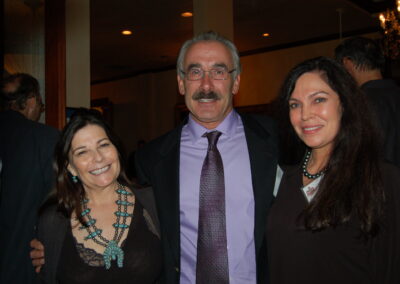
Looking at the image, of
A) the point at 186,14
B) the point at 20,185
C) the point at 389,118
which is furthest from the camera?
the point at 186,14

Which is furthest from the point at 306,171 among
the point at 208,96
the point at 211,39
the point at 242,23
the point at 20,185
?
the point at 242,23

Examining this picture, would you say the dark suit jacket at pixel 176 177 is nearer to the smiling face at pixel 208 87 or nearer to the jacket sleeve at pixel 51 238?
A: the smiling face at pixel 208 87

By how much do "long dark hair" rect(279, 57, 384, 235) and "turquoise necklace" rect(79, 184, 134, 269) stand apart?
0.85 metres

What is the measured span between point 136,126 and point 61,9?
317 inches

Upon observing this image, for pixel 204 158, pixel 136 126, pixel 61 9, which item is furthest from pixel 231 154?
pixel 136 126

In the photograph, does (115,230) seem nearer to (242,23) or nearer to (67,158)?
(67,158)

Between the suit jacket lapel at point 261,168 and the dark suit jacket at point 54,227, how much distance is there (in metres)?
0.50

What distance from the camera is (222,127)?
2121mm

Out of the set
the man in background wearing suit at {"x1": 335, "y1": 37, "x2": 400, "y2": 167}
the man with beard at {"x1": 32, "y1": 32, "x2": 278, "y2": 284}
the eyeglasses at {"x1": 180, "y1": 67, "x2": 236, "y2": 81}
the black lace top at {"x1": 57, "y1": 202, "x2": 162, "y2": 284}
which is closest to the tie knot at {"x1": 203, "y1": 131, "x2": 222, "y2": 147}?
the man with beard at {"x1": 32, "y1": 32, "x2": 278, "y2": 284}

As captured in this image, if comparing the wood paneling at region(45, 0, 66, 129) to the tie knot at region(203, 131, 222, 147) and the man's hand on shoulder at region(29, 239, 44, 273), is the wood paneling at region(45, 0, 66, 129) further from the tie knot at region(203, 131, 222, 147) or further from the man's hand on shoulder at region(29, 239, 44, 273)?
the tie knot at region(203, 131, 222, 147)

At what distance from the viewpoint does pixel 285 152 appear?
77.0 inches

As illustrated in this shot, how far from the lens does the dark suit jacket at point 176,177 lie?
192 centimetres

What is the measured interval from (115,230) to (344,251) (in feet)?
3.36

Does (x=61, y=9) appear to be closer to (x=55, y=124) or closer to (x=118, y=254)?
(x=55, y=124)
